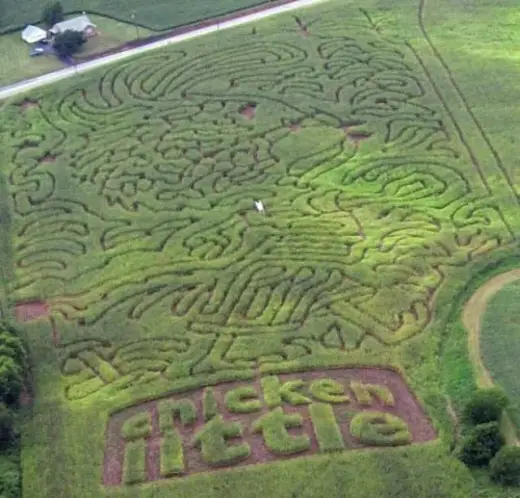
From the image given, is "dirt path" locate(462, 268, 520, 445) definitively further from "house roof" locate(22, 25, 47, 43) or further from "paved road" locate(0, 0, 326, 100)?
"house roof" locate(22, 25, 47, 43)

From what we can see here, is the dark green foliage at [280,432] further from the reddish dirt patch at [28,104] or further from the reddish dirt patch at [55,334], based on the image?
the reddish dirt patch at [28,104]

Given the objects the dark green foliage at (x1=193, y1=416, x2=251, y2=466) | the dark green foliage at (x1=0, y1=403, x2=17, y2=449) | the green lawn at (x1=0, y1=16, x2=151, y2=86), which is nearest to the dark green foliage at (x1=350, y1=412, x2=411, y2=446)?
the dark green foliage at (x1=193, y1=416, x2=251, y2=466)

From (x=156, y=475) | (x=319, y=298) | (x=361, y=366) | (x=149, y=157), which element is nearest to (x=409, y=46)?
(x=149, y=157)

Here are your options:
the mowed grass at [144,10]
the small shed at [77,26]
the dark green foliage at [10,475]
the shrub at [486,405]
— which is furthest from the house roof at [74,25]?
the shrub at [486,405]

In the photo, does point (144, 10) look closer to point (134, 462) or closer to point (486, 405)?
point (134, 462)

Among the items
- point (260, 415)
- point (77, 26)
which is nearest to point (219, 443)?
point (260, 415)
